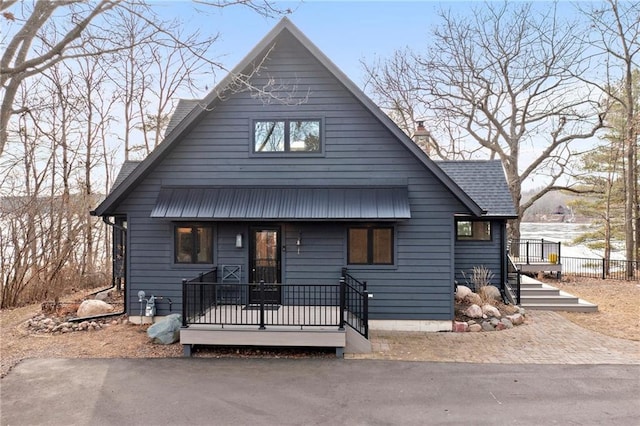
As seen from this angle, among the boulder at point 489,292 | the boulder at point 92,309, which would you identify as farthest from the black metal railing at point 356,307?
the boulder at point 92,309

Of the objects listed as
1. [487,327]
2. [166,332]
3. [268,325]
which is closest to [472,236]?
[487,327]

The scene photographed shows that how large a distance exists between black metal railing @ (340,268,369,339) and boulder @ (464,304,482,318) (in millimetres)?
2729

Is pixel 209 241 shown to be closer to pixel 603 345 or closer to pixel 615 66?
pixel 603 345

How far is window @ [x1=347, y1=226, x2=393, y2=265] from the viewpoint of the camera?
28.1 feet

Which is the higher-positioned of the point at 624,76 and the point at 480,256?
the point at 624,76

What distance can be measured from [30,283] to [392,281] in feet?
37.2

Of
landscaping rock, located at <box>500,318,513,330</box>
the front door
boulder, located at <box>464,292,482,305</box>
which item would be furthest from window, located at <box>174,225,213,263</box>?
landscaping rock, located at <box>500,318,513,330</box>

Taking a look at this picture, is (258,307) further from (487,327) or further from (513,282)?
(513,282)

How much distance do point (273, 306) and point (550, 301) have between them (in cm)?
811

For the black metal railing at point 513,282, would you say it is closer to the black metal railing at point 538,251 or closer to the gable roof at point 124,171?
the black metal railing at point 538,251

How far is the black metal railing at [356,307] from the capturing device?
23.4 feet

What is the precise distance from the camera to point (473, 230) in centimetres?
A: 1130

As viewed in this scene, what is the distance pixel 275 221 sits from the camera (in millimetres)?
8227

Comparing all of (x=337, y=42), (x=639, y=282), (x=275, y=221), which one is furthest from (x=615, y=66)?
(x=275, y=221)
